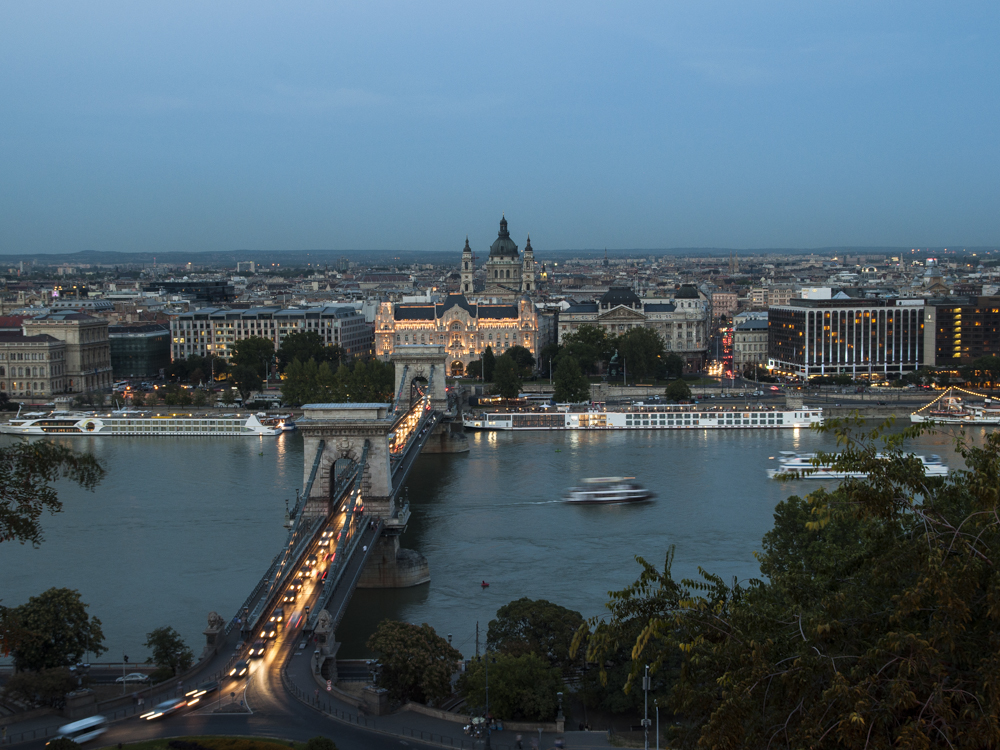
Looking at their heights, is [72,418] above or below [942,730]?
below

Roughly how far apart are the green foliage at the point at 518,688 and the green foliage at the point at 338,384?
61.2 feet

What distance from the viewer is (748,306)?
179 feet

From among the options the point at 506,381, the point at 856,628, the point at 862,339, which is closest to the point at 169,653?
the point at 856,628

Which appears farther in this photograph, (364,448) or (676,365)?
(676,365)

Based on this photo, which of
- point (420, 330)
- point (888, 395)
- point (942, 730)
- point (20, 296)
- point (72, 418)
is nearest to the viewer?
point (942, 730)

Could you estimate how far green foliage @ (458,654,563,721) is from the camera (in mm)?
7340

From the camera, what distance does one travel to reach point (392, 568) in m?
11.7

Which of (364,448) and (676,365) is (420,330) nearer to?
(676,365)

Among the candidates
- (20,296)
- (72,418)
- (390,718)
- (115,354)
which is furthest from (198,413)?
(20,296)

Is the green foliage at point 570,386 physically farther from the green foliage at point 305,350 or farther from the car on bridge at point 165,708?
the car on bridge at point 165,708

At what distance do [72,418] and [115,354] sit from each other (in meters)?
9.77

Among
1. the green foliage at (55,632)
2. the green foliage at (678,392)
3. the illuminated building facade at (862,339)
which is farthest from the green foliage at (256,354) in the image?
the green foliage at (55,632)

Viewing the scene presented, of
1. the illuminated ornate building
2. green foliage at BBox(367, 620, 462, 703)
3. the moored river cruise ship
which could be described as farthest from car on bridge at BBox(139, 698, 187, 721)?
the illuminated ornate building

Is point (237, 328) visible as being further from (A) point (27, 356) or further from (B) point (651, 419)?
(B) point (651, 419)
